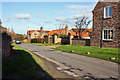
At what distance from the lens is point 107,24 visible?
19844 mm

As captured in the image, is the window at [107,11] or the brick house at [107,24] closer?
the brick house at [107,24]

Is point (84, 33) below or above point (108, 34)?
above

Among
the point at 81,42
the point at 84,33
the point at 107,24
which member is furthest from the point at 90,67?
the point at 84,33

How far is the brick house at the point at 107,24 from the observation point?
1892 centimetres

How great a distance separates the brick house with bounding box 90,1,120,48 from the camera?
62.1ft

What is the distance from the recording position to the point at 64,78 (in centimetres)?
632

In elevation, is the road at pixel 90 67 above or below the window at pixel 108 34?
below

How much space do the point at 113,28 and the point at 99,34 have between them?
2517 mm

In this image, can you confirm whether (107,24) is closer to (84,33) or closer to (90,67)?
(90,67)

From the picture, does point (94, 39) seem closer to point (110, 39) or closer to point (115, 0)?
point (110, 39)

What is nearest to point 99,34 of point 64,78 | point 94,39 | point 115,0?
point 94,39

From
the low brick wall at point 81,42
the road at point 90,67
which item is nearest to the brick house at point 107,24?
the low brick wall at point 81,42

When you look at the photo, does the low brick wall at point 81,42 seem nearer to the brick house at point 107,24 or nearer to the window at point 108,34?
the brick house at point 107,24

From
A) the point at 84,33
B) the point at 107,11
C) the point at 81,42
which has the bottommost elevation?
the point at 81,42
